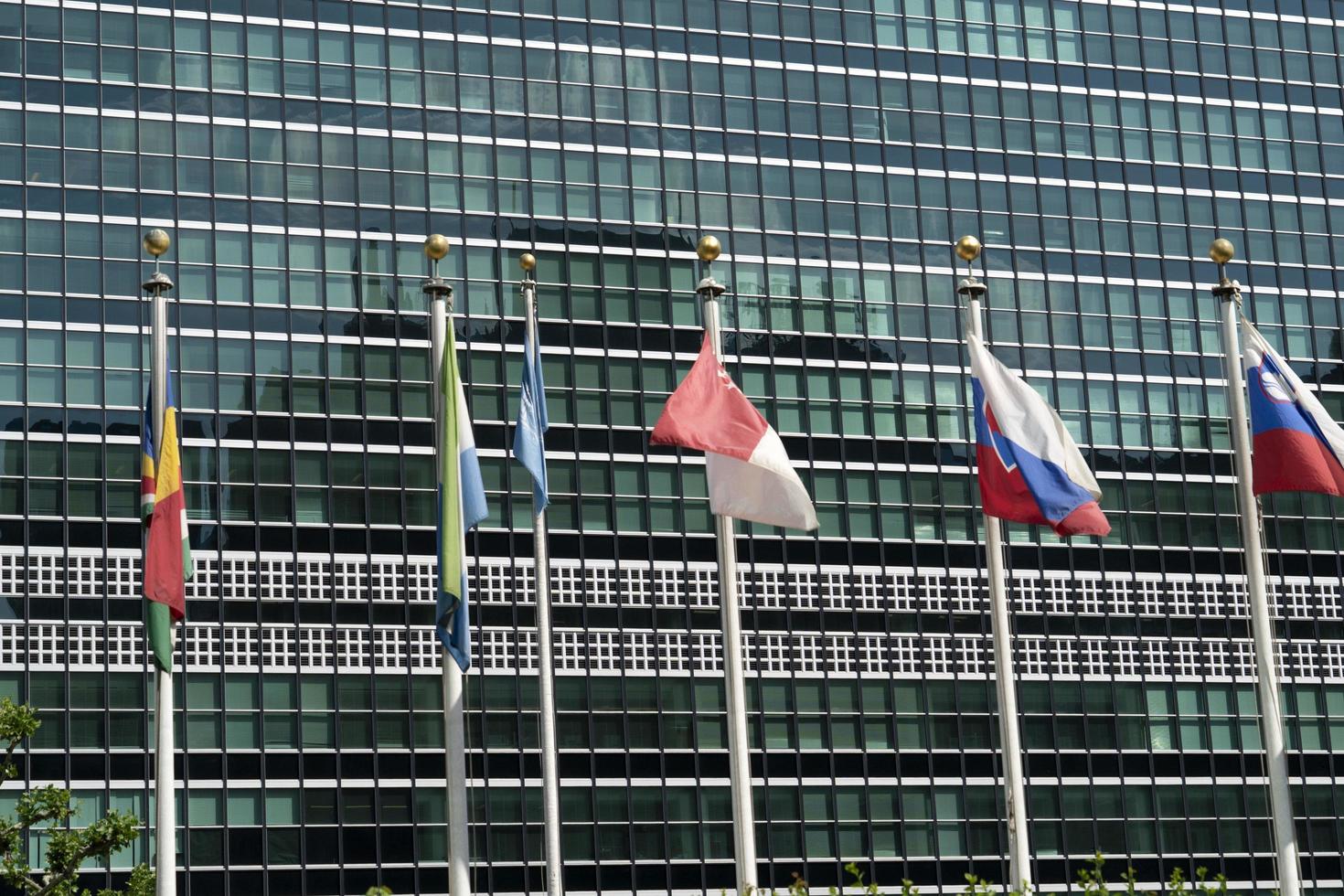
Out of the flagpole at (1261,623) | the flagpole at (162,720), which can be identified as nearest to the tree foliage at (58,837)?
the flagpole at (162,720)

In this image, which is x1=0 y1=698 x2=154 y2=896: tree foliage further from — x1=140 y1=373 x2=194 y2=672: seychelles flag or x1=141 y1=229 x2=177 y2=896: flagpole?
x1=140 y1=373 x2=194 y2=672: seychelles flag

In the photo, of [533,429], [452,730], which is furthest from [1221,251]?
[452,730]

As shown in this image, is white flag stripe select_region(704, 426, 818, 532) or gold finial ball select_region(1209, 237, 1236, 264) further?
gold finial ball select_region(1209, 237, 1236, 264)

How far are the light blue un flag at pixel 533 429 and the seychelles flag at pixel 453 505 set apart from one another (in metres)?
5.36

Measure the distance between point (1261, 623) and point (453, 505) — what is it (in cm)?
1546

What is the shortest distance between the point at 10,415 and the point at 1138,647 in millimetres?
45317

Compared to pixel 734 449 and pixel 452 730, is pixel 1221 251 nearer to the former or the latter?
pixel 734 449

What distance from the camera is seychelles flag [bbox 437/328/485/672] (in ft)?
145

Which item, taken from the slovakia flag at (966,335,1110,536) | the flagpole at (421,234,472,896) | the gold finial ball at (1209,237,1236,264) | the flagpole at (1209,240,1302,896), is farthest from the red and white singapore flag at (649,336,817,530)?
the gold finial ball at (1209,237,1236,264)

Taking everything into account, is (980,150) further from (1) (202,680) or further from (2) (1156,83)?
(1) (202,680)

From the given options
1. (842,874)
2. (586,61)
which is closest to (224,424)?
(586,61)

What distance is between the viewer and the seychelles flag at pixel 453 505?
44219mm

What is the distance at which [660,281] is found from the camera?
95.0 meters

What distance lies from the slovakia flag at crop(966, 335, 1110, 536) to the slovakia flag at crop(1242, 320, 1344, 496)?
331 centimetres
